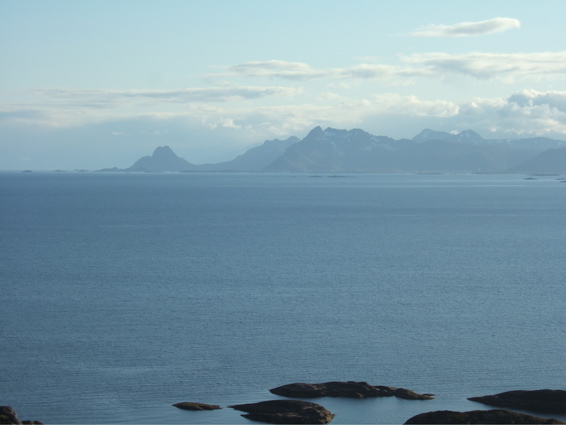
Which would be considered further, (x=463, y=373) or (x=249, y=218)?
(x=249, y=218)

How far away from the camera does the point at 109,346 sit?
4116 centimetres

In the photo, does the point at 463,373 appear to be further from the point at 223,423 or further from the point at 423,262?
the point at 423,262

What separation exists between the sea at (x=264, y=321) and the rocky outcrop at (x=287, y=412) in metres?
0.71

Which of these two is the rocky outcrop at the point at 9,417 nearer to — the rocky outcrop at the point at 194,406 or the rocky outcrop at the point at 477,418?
the rocky outcrop at the point at 194,406

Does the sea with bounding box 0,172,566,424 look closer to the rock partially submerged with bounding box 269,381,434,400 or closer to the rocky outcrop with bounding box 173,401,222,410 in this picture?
the rocky outcrop with bounding box 173,401,222,410

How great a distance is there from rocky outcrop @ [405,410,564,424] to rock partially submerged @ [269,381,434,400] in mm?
3453

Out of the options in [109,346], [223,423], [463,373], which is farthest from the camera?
[109,346]

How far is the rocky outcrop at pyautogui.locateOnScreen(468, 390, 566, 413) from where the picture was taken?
3188 centimetres

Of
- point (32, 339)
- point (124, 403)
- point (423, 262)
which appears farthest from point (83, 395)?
point (423, 262)

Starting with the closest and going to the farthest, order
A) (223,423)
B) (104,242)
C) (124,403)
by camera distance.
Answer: (223,423)
(124,403)
(104,242)

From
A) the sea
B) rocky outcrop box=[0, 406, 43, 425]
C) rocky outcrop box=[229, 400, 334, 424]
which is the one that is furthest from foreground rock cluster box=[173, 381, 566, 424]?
rocky outcrop box=[0, 406, 43, 425]

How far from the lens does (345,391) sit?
33.6m

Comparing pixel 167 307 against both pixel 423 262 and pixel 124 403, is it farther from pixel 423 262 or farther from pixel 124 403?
pixel 423 262

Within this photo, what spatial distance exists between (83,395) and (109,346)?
748 cm
